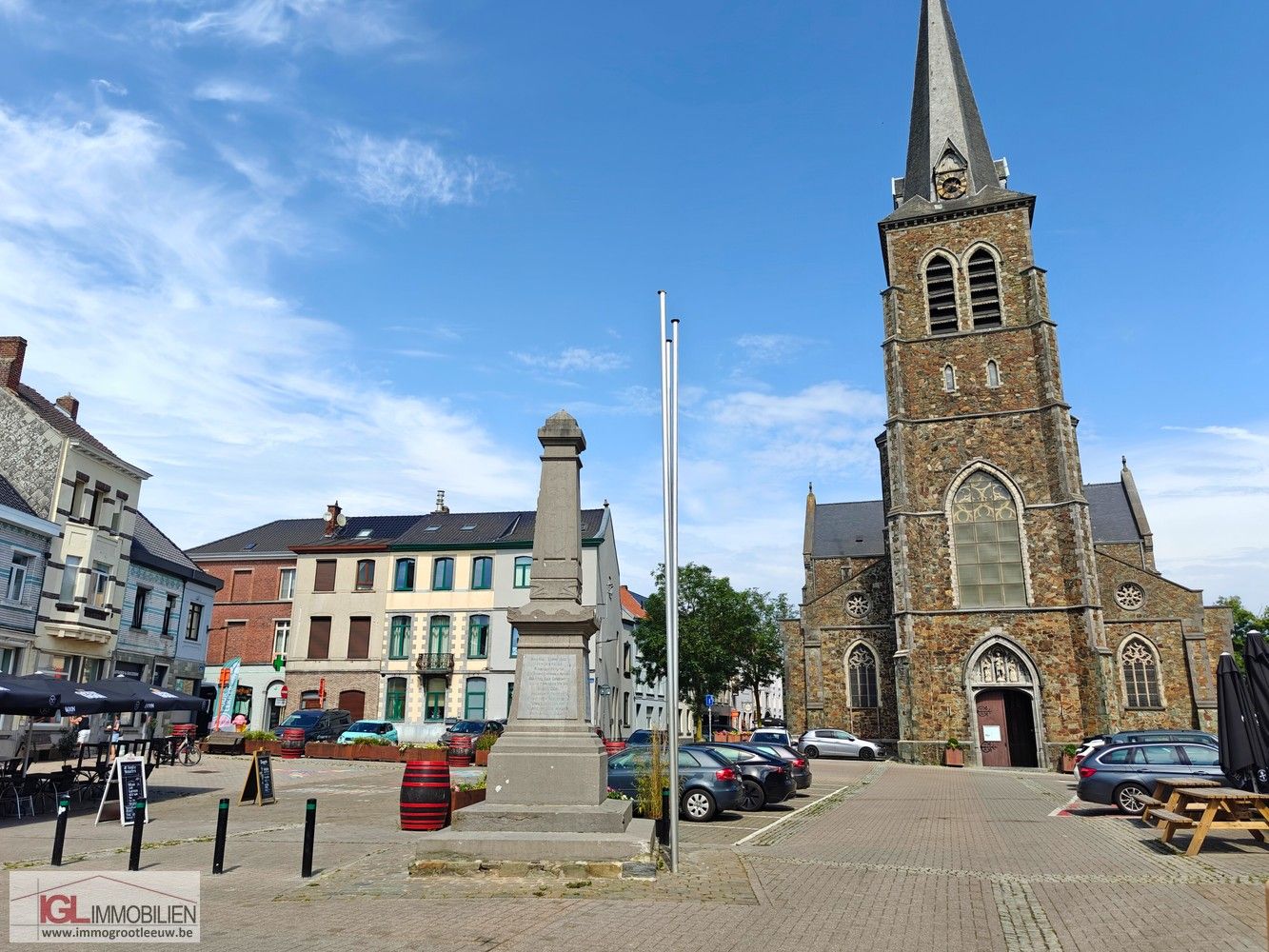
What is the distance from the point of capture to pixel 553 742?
9492 mm

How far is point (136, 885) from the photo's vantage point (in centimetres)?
816

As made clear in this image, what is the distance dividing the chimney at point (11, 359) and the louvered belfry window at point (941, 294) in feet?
113

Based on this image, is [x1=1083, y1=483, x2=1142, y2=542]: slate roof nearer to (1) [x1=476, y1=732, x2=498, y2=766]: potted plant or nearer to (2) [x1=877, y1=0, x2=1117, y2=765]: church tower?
(2) [x1=877, y1=0, x2=1117, y2=765]: church tower

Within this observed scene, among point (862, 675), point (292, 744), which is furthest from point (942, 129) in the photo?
point (292, 744)

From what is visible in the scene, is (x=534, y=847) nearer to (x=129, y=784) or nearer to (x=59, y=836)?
(x=59, y=836)

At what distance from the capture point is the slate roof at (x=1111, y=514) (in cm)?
4600

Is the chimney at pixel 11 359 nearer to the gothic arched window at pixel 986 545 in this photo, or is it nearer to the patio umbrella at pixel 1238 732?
the patio umbrella at pixel 1238 732

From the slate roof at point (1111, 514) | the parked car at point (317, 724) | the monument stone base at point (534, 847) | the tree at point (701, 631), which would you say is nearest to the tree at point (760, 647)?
the tree at point (701, 631)

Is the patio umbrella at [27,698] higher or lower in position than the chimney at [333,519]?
lower

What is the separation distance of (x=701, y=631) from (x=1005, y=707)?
22024 mm

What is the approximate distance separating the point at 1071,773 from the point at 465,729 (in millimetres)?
20544

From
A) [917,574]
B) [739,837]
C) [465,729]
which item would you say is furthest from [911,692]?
[739,837]

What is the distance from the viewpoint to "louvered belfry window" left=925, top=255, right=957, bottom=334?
3712cm

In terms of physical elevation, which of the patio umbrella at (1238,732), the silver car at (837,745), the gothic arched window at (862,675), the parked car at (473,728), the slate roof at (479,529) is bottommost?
the silver car at (837,745)
